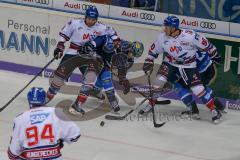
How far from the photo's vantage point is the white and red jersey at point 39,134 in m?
5.44

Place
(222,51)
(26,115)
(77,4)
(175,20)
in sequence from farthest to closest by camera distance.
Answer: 1. (77,4)
2. (222,51)
3. (175,20)
4. (26,115)

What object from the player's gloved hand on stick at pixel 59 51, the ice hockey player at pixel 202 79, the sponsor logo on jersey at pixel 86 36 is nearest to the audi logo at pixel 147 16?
the ice hockey player at pixel 202 79

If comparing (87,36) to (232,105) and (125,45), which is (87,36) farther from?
(232,105)

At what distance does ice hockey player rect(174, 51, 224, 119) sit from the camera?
342 inches

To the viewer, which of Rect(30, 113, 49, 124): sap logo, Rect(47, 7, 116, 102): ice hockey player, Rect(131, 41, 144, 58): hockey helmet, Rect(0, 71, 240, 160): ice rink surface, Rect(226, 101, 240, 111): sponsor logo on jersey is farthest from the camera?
Rect(131, 41, 144, 58): hockey helmet

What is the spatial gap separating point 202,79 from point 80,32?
1.62 meters

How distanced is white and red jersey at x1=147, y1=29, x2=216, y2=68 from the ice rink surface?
752 millimetres

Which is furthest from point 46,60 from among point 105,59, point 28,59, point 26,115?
point 26,115

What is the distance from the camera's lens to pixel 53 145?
5.52 metres

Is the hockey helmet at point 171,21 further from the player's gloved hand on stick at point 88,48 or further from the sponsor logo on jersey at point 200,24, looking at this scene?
the sponsor logo on jersey at point 200,24

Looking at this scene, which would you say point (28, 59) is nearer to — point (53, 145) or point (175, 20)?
point (175, 20)

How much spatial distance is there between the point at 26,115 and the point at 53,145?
0.31 metres

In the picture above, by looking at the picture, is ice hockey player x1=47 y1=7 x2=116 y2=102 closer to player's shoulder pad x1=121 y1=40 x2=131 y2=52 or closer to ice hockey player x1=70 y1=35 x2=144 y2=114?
ice hockey player x1=70 y1=35 x2=144 y2=114

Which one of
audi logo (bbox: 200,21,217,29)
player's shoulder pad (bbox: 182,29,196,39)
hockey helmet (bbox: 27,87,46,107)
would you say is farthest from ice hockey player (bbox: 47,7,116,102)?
hockey helmet (bbox: 27,87,46,107)
